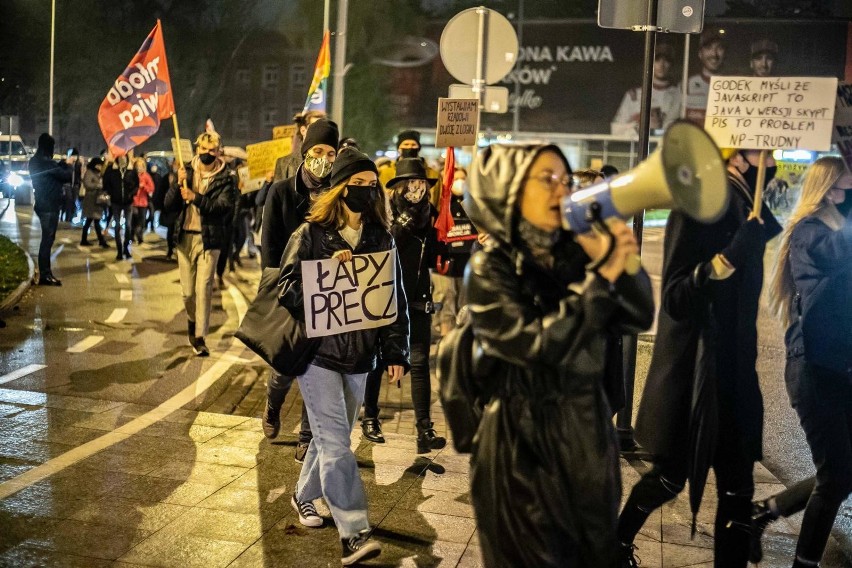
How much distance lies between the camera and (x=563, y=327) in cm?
312

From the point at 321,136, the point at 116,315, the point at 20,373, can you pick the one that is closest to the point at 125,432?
the point at 20,373

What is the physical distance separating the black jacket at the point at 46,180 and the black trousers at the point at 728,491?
467 inches

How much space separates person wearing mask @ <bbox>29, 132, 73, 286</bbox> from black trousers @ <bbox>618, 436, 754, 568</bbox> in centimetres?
1167

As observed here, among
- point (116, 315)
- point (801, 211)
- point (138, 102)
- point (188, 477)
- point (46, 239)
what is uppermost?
point (138, 102)

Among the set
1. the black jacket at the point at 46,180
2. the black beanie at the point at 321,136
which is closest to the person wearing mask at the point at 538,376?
the black beanie at the point at 321,136

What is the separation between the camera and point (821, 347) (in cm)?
491

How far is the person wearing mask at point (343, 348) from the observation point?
16.4 ft

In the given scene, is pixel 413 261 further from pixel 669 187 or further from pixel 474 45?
pixel 669 187

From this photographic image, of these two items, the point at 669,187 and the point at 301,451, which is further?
the point at 301,451

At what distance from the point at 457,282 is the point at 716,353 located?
244 inches

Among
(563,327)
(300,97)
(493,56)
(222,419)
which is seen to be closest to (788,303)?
(563,327)

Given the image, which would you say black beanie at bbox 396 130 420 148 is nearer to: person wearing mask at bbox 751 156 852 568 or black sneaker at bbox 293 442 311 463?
black sneaker at bbox 293 442 311 463

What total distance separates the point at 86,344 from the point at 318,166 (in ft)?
16.2

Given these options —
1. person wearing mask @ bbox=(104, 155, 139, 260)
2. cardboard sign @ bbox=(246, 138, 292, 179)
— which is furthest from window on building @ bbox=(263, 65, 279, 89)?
cardboard sign @ bbox=(246, 138, 292, 179)
